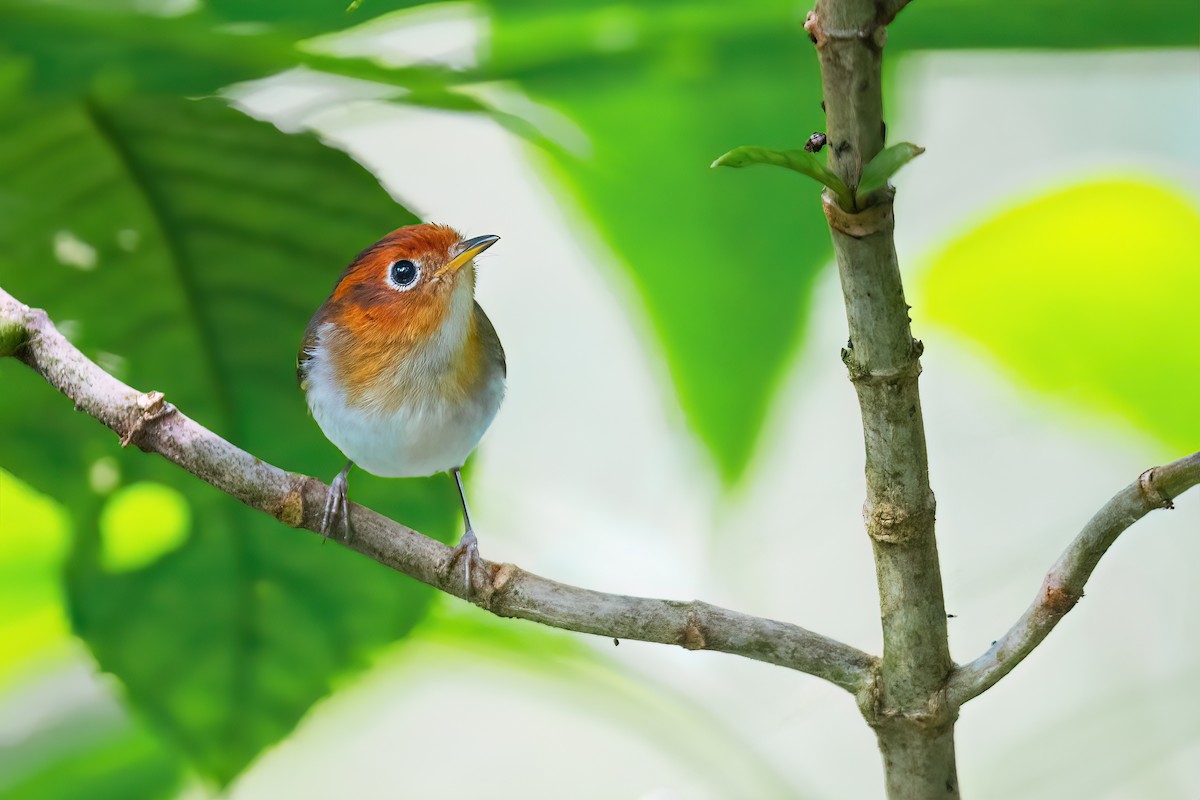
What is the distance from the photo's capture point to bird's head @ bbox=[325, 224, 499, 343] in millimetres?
513

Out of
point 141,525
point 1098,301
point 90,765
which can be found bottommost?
point 90,765

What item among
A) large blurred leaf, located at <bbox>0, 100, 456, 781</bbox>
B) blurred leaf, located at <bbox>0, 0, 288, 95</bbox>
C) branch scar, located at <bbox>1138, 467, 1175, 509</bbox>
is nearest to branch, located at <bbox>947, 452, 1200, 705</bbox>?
branch scar, located at <bbox>1138, 467, 1175, 509</bbox>

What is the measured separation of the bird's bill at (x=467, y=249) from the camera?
49 cm

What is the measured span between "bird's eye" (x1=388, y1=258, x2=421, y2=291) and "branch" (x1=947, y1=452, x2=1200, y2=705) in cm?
30

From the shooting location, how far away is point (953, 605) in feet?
2.65

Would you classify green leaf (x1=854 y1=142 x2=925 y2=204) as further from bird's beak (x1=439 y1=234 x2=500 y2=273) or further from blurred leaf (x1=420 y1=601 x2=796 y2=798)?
blurred leaf (x1=420 y1=601 x2=796 y2=798)

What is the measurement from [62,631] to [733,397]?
53 cm

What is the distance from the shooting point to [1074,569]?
1.07ft

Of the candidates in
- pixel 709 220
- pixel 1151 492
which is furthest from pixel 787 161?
pixel 709 220

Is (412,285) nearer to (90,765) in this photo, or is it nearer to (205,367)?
(205,367)

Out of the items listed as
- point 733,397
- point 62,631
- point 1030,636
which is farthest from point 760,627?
point 62,631

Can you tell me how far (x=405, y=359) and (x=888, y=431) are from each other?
278 millimetres

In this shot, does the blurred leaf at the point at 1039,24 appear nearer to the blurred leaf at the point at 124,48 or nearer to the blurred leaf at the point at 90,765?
the blurred leaf at the point at 124,48

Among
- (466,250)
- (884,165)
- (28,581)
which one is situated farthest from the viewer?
(28,581)
